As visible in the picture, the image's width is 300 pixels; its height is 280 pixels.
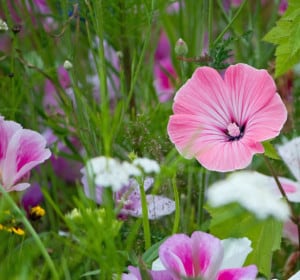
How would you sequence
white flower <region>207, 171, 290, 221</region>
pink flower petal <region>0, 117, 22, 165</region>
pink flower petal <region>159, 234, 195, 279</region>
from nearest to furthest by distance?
1. white flower <region>207, 171, 290, 221</region>
2. pink flower petal <region>159, 234, 195, 279</region>
3. pink flower petal <region>0, 117, 22, 165</region>

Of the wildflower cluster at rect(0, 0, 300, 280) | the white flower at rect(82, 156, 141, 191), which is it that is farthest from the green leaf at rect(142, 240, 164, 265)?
the white flower at rect(82, 156, 141, 191)

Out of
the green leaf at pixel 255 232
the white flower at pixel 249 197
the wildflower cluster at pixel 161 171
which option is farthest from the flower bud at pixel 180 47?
the white flower at pixel 249 197

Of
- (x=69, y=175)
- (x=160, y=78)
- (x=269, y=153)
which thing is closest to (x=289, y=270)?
(x=269, y=153)

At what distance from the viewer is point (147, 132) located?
645 millimetres

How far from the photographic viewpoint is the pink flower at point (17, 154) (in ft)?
1.88

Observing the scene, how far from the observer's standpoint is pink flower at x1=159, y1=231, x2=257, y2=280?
48 cm

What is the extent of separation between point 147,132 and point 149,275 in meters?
0.20

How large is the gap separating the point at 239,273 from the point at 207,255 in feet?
0.07

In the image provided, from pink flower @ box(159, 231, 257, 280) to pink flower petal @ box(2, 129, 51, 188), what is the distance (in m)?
0.13

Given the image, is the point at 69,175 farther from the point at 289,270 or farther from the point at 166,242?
the point at 166,242

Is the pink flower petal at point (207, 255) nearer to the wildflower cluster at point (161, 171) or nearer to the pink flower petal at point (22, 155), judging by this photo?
the wildflower cluster at point (161, 171)

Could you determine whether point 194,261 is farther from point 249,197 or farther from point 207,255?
point 249,197

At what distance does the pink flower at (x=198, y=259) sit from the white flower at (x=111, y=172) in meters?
0.07

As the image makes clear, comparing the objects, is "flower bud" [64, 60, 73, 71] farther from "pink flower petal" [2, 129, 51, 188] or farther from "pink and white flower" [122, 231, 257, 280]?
"pink and white flower" [122, 231, 257, 280]
